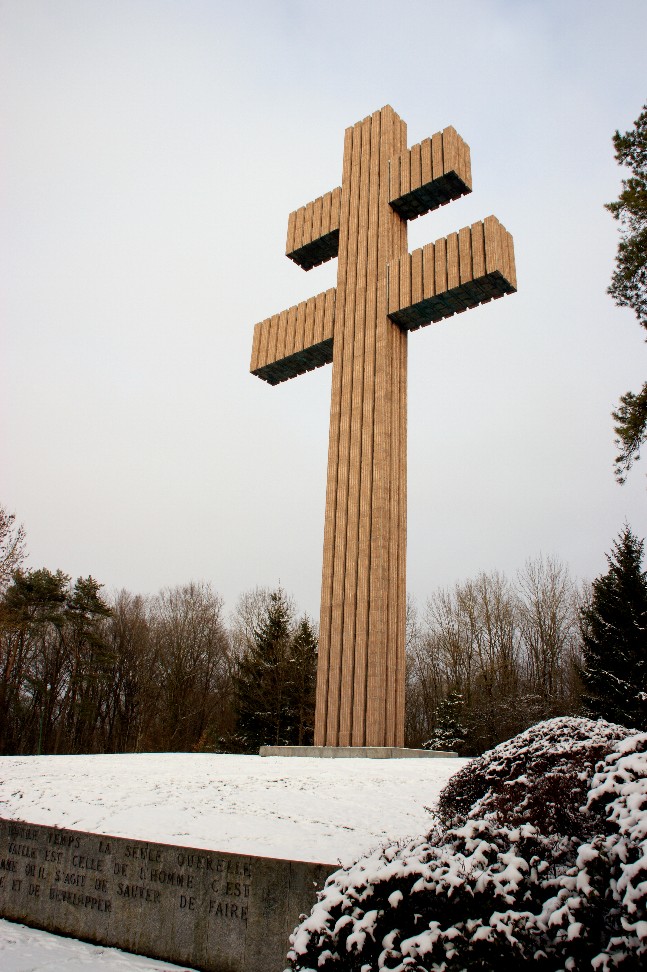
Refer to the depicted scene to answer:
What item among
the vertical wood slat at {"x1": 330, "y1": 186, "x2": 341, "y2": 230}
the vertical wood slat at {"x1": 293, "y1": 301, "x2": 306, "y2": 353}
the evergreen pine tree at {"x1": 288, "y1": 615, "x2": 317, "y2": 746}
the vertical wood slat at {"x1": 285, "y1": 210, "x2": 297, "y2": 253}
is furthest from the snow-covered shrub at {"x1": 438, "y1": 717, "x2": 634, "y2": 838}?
the evergreen pine tree at {"x1": 288, "y1": 615, "x2": 317, "y2": 746}

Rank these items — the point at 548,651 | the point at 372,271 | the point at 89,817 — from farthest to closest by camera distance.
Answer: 1. the point at 548,651
2. the point at 372,271
3. the point at 89,817

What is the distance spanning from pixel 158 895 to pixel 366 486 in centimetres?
769

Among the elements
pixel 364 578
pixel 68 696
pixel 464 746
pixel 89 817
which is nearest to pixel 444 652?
pixel 464 746

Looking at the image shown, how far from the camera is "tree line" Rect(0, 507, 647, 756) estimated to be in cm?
2111

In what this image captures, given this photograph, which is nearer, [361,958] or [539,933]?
[539,933]

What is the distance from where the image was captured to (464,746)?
16.9 m

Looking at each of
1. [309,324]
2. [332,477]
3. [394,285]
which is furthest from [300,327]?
[332,477]

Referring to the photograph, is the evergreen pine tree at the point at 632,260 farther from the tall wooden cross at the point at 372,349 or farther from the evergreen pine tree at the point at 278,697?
the evergreen pine tree at the point at 278,697

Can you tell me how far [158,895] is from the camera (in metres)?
4.44

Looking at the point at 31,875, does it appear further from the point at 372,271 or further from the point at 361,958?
the point at 372,271

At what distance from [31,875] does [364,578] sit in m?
6.64

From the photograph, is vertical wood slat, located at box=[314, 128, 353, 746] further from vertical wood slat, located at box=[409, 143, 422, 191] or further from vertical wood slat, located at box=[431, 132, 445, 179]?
vertical wood slat, located at box=[431, 132, 445, 179]

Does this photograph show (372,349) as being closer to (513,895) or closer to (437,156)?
(437,156)

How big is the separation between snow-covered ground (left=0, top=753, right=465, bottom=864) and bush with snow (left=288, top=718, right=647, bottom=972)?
7.09ft
